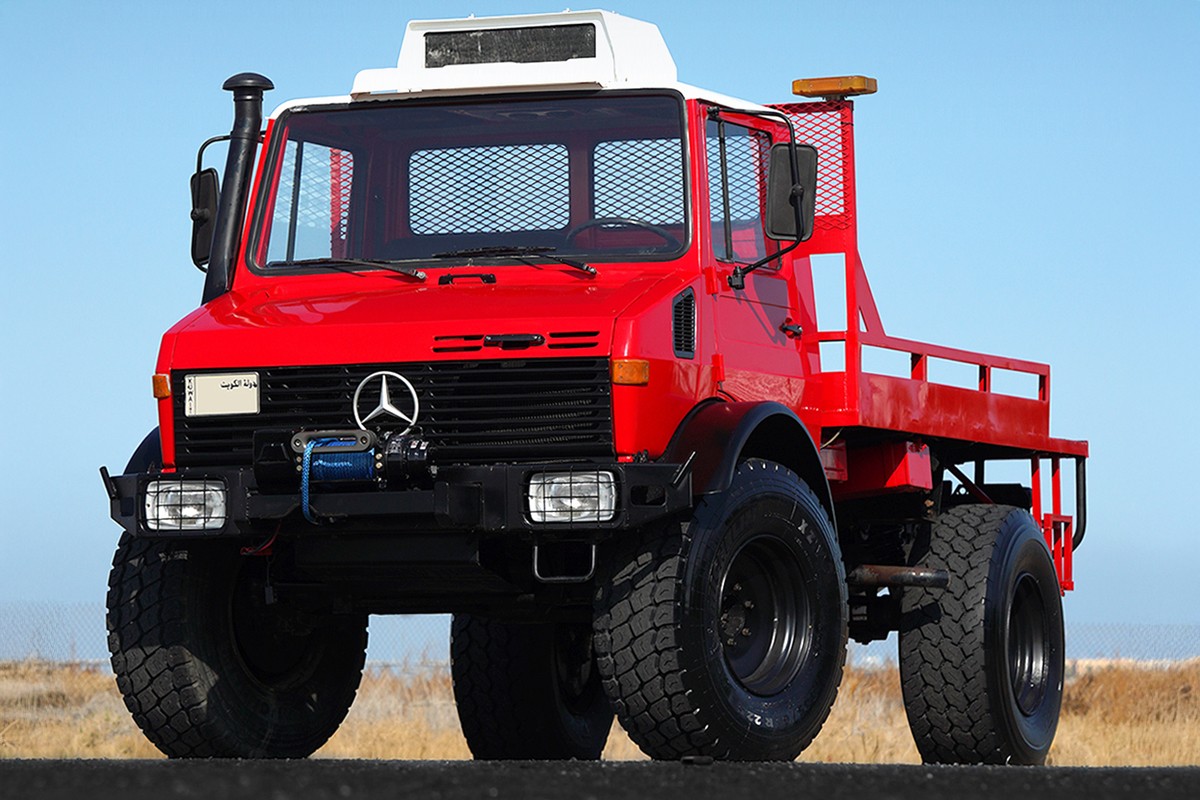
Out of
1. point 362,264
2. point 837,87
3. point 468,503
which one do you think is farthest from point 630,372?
point 837,87

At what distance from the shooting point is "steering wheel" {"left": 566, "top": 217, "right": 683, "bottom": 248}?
902 cm

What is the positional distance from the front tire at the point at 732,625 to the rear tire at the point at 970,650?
215 cm

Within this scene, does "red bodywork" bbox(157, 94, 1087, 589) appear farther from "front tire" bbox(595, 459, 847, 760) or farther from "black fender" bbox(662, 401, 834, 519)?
"front tire" bbox(595, 459, 847, 760)

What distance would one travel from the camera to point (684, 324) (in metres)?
8.70

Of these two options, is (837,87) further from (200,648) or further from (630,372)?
(200,648)

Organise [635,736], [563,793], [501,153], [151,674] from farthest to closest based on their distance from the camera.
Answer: [501,153] < [151,674] < [635,736] < [563,793]

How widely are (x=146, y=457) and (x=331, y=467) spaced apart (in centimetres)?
123

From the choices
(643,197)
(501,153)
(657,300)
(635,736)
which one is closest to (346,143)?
(501,153)

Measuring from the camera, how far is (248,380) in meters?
8.47

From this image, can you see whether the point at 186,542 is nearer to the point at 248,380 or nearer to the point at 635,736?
the point at 248,380

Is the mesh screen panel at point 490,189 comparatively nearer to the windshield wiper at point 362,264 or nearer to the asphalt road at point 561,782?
the windshield wiper at point 362,264

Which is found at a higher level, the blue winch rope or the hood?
the hood

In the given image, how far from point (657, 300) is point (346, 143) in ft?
6.70

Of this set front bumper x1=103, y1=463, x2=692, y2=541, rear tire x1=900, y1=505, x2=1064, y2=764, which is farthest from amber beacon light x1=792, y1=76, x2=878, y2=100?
front bumper x1=103, y1=463, x2=692, y2=541
